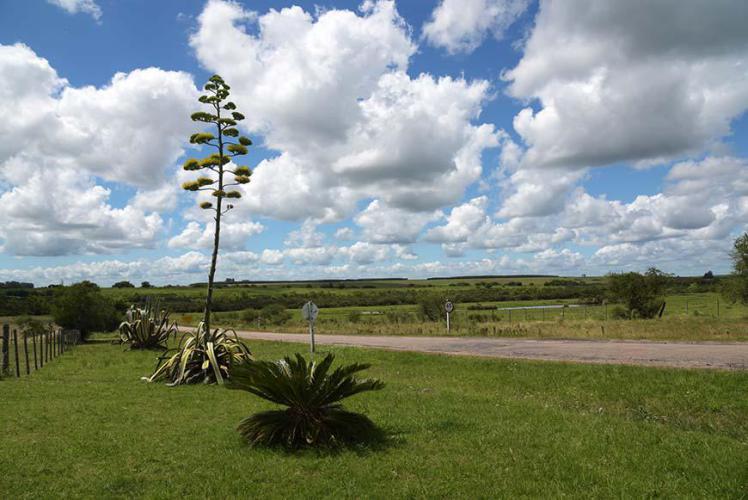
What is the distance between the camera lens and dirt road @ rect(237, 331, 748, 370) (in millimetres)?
14234

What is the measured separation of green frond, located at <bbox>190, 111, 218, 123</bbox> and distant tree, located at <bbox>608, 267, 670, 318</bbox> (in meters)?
30.0

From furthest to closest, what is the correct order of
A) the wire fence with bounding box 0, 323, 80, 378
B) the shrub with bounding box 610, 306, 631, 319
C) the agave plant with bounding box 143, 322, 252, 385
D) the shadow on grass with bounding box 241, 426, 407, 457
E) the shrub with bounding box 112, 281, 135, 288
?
the shrub with bounding box 112, 281, 135, 288 → the shrub with bounding box 610, 306, 631, 319 → the wire fence with bounding box 0, 323, 80, 378 → the agave plant with bounding box 143, 322, 252, 385 → the shadow on grass with bounding box 241, 426, 407, 457

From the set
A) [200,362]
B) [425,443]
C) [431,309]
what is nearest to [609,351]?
[200,362]

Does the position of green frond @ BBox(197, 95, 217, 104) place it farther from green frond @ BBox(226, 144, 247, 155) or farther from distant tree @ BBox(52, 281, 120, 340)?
distant tree @ BBox(52, 281, 120, 340)

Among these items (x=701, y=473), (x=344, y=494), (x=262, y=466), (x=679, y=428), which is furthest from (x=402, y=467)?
(x=679, y=428)

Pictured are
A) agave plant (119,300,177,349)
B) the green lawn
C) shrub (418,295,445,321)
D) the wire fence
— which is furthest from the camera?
shrub (418,295,445,321)

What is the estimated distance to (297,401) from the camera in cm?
734

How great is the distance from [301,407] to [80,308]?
33166 mm

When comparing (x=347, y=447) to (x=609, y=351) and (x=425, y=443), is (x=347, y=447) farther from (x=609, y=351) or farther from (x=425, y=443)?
(x=609, y=351)

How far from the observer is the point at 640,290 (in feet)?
121

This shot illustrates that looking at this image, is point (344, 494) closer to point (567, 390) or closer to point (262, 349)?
point (567, 390)

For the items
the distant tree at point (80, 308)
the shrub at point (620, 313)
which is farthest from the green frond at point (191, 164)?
the shrub at point (620, 313)

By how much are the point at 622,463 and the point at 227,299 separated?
93.2 meters

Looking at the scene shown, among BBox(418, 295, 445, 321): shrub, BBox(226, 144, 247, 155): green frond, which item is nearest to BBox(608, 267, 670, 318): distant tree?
BBox(418, 295, 445, 321): shrub
